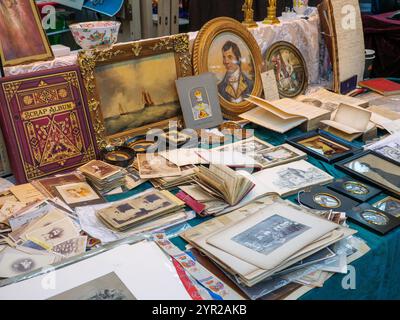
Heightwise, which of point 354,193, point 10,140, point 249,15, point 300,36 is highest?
point 249,15

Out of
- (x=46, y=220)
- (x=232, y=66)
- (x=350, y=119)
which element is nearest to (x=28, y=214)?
(x=46, y=220)

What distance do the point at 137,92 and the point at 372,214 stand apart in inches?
36.9

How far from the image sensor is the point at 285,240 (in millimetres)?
1060

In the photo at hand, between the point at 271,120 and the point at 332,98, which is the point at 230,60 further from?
the point at 332,98

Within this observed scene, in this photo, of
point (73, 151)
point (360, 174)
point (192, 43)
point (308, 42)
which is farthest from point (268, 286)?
point (308, 42)

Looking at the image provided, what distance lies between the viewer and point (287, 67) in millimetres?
2121

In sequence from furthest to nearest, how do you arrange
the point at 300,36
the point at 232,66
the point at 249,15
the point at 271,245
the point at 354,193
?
the point at 300,36 → the point at 249,15 → the point at 232,66 → the point at 354,193 → the point at 271,245

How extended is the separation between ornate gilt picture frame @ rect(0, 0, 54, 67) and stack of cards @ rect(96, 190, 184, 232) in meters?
0.60

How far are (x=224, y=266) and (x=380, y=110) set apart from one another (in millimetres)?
1320

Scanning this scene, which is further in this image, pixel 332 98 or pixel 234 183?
pixel 332 98

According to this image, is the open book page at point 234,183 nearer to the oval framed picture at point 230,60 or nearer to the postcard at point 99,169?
the postcard at point 99,169

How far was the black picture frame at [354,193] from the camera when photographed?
135 cm

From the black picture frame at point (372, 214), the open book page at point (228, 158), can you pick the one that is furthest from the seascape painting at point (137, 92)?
the black picture frame at point (372, 214)

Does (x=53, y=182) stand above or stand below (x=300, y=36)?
below
